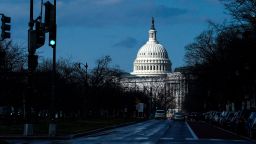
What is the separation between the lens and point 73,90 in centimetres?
9981

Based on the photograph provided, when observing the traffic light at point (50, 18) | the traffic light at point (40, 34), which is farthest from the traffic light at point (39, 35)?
the traffic light at point (50, 18)

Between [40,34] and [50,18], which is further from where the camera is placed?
[40,34]

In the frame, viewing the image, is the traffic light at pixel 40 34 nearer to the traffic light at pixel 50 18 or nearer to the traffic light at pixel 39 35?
the traffic light at pixel 39 35

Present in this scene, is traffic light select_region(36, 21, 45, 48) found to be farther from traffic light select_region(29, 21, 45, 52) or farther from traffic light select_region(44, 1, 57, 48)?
traffic light select_region(44, 1, 57, 48)

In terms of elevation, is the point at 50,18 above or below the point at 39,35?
above

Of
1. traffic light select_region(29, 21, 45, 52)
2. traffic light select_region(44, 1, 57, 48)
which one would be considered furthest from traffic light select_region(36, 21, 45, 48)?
traffic light select_region(44, 1, 57, 48)

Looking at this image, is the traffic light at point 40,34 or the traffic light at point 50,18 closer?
the traffic light at point 50,18

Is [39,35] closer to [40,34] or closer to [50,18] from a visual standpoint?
[40,34]

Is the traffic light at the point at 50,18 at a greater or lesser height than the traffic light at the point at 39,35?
greater

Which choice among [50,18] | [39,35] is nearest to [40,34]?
[39,35]

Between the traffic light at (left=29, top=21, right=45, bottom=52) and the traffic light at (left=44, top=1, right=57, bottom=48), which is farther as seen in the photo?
the traffic light at (left=29, top=21, right=45, bottom=52)

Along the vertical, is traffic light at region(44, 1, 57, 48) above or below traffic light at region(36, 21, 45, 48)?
above

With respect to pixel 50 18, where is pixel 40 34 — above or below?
below

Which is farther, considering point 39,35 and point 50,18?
point 39,35
